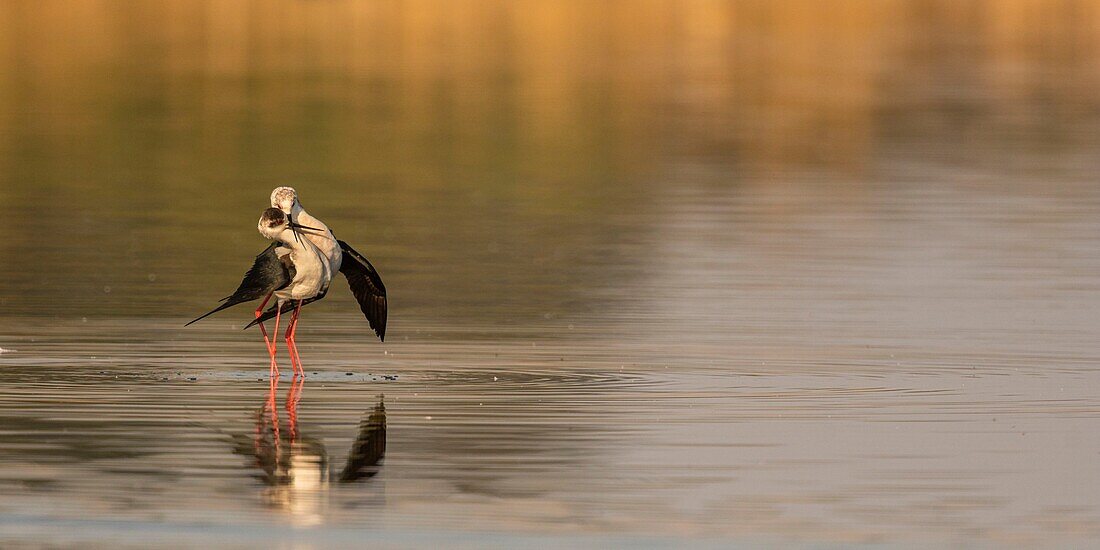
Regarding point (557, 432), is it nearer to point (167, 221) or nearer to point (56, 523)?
point (56, 523)

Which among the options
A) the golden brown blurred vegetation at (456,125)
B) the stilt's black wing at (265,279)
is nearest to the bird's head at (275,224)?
the stilt's black wing at (265,279)

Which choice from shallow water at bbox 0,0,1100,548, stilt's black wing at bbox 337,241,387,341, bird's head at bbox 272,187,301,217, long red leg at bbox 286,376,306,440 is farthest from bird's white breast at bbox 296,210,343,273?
long red leg at bbox 286,376,306,440

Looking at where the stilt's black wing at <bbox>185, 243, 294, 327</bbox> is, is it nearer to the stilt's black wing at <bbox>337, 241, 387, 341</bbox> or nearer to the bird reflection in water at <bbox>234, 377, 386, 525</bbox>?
the stilt's black wing at <bbox>337, 241, 387, 341</bbox>

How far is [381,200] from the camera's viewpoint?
27.7m

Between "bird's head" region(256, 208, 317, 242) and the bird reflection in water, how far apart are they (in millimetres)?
1510

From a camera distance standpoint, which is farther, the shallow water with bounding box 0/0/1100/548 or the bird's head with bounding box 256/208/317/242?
the bird's head with bounding box 256/208/317/242

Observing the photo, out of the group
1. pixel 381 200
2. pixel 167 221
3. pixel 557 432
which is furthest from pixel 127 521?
pixel 381 200

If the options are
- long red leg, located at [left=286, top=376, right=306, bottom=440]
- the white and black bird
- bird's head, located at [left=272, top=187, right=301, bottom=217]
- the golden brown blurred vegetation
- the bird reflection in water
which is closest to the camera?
the bird reflection in water

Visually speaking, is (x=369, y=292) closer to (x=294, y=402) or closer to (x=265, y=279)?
(x=265, y=279)

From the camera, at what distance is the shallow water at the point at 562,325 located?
10.2 m

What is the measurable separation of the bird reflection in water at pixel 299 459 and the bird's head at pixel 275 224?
1.51 meters

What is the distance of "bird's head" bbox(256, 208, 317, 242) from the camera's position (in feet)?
46.4

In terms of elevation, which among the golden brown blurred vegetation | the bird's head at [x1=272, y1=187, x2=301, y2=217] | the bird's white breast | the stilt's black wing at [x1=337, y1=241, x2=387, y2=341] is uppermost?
the bird's head at [x1=272, y1=187, x2=301, y2=217]

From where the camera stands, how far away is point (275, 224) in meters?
14.2
